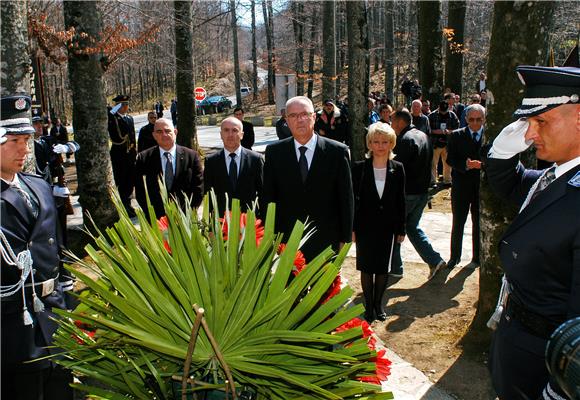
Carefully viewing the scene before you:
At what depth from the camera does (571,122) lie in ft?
7.25

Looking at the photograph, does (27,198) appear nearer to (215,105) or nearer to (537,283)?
(537,283)

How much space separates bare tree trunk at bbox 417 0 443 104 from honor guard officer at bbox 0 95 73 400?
1377 cm

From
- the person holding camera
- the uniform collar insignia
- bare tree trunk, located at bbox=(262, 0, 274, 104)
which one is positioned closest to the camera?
the uniform collar insignia

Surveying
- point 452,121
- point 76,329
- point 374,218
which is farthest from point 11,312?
point 452,121

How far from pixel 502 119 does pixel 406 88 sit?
47.1ft

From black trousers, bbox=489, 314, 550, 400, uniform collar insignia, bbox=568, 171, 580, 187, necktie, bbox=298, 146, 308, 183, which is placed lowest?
black trousers, bbox=489, 314, 550, 400

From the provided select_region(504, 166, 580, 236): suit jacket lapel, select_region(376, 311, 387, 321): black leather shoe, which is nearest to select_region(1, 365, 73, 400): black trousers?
select_region(504, 166, 580, 236): suit jacket lapel

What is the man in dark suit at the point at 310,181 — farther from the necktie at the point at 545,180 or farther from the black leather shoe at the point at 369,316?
the necktie at the point at 545,180

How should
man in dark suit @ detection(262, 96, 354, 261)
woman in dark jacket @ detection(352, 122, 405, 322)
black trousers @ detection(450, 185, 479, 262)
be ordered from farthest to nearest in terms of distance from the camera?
1. black trousers @ detection(450, 185, 479, 262)
2. woman in dark jacket @ detection(352, 122, 405, 322)
3. man in dark suit @ detection(262, 96, 354, 261)

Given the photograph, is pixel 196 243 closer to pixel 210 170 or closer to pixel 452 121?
pixel 210 170

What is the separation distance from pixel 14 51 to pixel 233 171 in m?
2.10

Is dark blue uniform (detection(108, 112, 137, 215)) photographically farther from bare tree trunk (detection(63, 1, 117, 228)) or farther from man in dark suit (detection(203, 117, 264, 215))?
man in dark suit (detection(203, 117, 264, 215))

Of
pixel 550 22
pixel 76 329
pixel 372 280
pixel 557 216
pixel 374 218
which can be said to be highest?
pixel 550 22

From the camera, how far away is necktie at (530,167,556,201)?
2393mm
